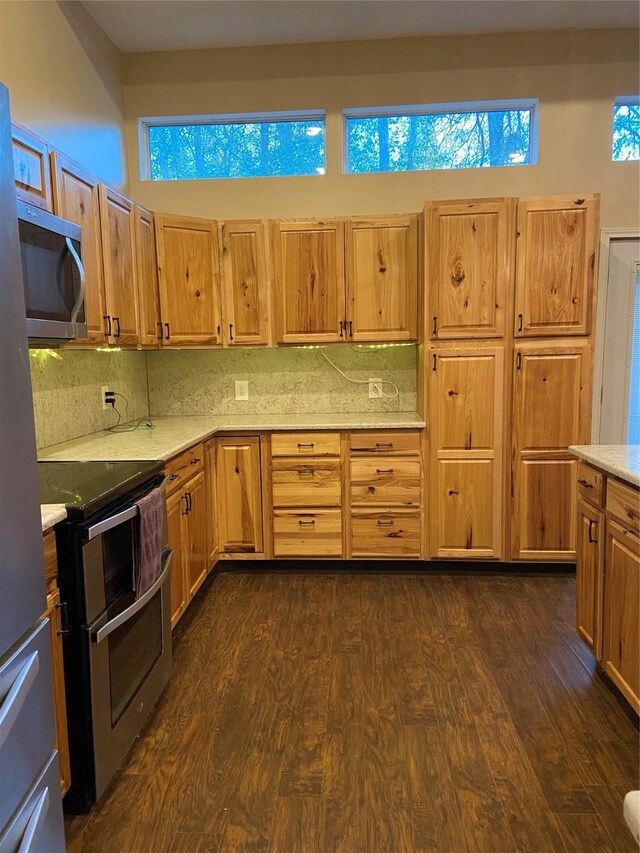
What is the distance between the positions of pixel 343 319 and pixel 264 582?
5.67 feet

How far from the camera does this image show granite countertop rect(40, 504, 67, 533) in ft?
4.76

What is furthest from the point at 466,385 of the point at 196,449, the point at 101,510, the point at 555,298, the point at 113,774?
the point at 113,774

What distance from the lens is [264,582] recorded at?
3.33m

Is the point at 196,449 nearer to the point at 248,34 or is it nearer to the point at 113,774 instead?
the point at 113,774

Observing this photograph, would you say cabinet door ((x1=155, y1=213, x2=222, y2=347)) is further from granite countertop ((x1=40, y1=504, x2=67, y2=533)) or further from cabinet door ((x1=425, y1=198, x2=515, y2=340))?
granite countertop ((x1=40, y1=504, x2=67, y2=533))

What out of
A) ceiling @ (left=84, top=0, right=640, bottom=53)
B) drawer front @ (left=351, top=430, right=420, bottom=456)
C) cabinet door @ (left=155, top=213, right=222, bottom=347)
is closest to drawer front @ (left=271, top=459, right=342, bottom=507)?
drawer front @ (left=351, top=430, right=420, bottom=456)

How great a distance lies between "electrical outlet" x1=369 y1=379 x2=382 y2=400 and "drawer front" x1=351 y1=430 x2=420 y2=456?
1.82ft

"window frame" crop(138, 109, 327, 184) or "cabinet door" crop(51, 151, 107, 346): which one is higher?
"window frame" crop(138, 109, 327, 184)

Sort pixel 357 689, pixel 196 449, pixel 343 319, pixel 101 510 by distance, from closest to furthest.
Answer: pixel 101 510
pixel 357 689
pixel 196 449
pixel 343 319

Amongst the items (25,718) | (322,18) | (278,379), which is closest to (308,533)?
(278,379)

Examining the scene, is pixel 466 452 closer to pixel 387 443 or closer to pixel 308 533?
pixel 387 443

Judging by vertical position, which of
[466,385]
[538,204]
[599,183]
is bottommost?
[466,385]

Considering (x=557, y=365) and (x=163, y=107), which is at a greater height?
(x=163, y=107)

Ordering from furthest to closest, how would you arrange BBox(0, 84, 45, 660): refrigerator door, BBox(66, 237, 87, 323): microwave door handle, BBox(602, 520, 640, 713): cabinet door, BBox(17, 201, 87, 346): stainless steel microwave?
BBox(66, 237, 87, 323): microwave door handle → BBox(602, 520, 640, 713): cabinet door → BBox(17, 201, 87, 346): stainless steel microwave → BBox(0, 84, 45, 660): refrigerator door
